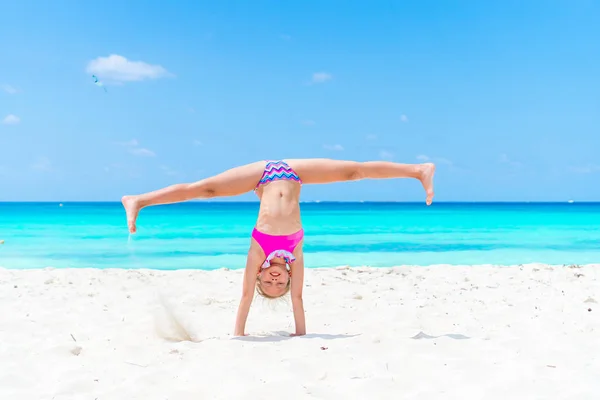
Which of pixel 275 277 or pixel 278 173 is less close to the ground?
pixel 278 173

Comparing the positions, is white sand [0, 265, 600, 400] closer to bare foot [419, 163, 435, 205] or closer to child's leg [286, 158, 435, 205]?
bare foot [419, 163, 435, 205]

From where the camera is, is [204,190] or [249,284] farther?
[249,284]

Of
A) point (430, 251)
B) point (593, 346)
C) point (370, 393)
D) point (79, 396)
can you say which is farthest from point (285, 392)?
point (430, 251)

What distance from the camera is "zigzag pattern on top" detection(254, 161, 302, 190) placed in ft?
15.5

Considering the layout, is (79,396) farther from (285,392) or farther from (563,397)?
(563,397)

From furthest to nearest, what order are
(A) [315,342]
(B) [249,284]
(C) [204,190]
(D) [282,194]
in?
(B) [249,284] < (D) [282,194] < (C) [204,190] < (A) [315,342]

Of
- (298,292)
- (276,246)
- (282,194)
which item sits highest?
(282,194)

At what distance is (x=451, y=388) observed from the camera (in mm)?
3275

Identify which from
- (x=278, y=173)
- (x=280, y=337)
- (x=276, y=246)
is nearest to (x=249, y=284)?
(x=276, y=246)

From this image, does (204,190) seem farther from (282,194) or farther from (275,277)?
(275,277)

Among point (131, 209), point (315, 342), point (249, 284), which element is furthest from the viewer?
point (249, 284)

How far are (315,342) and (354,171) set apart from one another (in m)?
1.45

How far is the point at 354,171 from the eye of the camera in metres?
4.74

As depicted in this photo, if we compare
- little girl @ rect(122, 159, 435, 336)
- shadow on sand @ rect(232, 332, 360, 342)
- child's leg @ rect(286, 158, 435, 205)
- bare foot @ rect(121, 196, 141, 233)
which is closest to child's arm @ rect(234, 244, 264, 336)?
little girl @ rect(122, 159, 435, 336)
